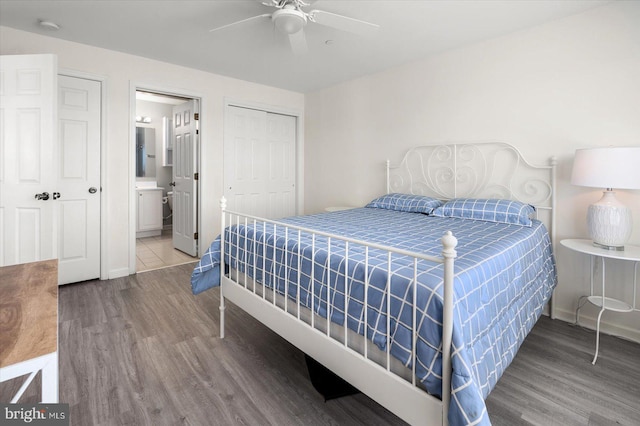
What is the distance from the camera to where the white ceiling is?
7.98 ft

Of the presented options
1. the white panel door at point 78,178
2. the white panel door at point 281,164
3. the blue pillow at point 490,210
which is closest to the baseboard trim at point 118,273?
the white panel door at point 78,178

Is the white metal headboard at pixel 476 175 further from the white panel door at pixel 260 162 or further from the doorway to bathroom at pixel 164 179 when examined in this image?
the doorway to bathroom at pixel 164 179

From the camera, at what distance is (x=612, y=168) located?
2.04m

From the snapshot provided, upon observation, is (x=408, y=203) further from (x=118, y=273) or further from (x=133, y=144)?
(x=118, y=273)

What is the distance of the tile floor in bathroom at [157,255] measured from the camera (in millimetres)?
4039

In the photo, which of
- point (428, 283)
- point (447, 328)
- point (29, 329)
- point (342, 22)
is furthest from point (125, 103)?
point (447, 328)

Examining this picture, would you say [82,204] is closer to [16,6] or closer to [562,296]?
[16,6]

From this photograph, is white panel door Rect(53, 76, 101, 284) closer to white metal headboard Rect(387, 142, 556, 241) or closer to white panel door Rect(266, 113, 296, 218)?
white panel door Rect(266, 113, 296, 218)

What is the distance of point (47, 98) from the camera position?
2.56 metres

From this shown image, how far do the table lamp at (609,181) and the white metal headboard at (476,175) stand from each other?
44cm

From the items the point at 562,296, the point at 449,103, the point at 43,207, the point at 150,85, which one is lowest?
the point at 562,296

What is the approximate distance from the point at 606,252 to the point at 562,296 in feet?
2.38

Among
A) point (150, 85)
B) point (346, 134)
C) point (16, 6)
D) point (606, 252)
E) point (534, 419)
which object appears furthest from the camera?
point (346, 134)

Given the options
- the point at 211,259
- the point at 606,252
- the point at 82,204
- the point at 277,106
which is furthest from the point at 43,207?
the point at 606,252
